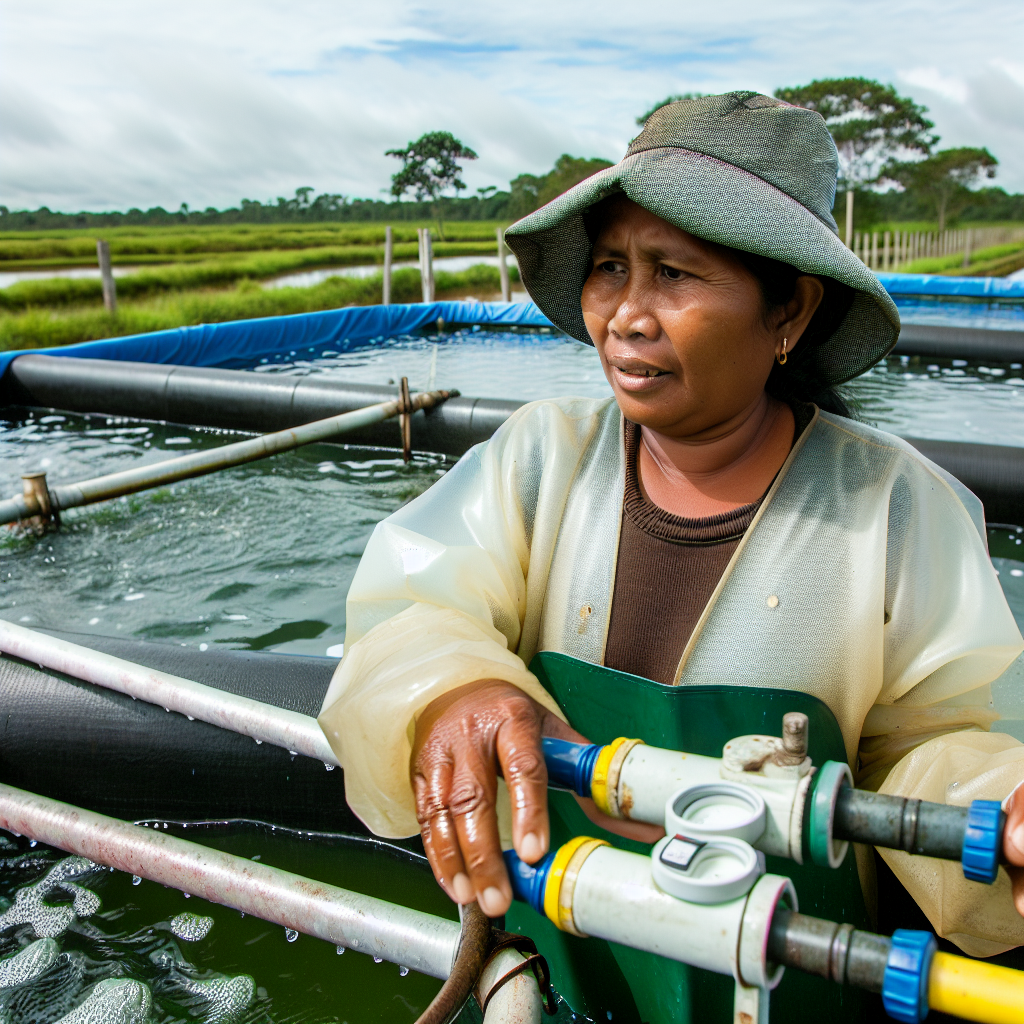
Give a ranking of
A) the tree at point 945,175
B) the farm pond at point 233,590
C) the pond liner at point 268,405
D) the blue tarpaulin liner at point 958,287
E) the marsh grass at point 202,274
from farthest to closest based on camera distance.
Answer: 1. the tree at point 945,175
2. the marsh grass at point 202,274
3. the blue tarpaulin liner at point 958,287
4. the pond liner at point 268,405
5. the farm pond at point 233,590

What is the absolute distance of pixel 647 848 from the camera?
4.28 feet

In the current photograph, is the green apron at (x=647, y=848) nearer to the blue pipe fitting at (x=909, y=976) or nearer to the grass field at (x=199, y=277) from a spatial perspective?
the blue pipe fitting at (x=909, y=976)

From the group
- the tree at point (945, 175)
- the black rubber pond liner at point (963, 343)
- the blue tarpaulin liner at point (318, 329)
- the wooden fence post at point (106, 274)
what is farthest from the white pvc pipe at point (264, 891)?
the tree at point (945, 175)

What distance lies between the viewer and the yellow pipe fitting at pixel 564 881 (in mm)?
836

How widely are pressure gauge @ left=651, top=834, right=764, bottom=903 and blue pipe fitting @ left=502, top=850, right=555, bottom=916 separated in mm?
130

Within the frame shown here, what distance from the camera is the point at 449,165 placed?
50188 millimetres

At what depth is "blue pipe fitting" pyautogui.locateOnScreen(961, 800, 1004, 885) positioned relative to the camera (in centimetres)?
77

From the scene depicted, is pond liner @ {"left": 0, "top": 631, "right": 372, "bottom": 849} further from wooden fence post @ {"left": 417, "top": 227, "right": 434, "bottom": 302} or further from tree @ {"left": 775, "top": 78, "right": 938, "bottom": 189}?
tree @ {"left": 775, "top": 78, "right": 938, "bottom": 189}

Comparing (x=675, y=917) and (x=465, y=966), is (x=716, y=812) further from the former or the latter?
(x=465, y=966)

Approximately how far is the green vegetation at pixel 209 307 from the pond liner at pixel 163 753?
11736 millimetres

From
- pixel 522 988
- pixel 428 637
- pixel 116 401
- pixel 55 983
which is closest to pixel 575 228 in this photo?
pixel 428 637

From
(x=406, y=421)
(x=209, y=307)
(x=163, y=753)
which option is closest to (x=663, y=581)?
(x=163, y=753)

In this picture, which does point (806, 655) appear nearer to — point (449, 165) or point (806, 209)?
point (806, 209)

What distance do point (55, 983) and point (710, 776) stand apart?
162cm
